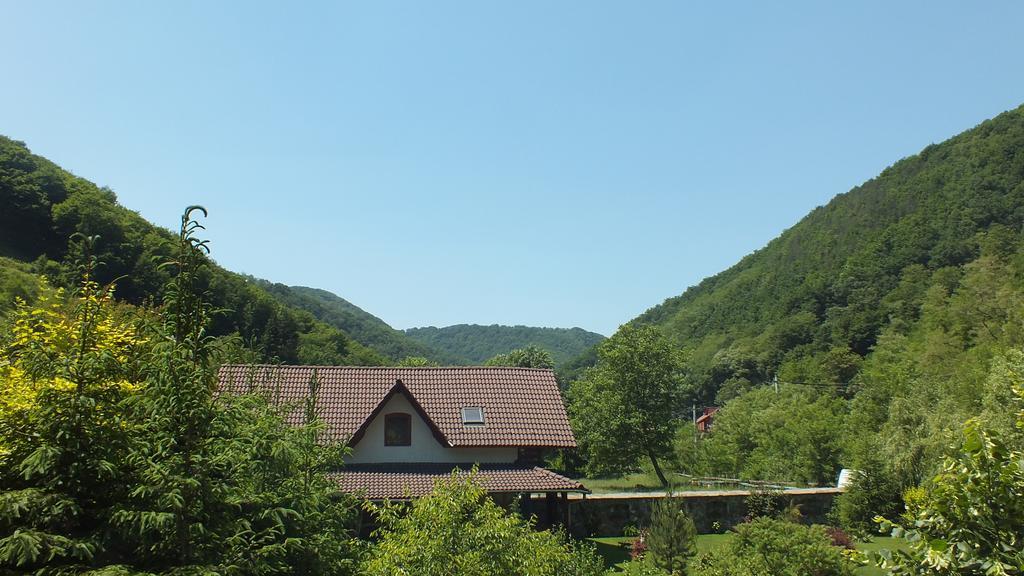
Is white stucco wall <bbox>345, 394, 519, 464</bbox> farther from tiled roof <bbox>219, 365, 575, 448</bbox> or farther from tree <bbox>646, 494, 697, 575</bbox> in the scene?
tree <bbox>646, 494, 697, 575</bbox>

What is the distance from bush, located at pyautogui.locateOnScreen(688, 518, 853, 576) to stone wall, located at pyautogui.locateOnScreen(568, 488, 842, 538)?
9.48 metres

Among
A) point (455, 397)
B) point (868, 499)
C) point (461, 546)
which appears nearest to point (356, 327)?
point (455, 397)

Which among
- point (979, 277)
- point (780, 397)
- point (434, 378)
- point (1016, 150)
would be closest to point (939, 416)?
point (434, 378)

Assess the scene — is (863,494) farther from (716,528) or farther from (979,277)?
(979,277)

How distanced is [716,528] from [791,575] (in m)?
11.9

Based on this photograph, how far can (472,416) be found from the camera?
1030 inches

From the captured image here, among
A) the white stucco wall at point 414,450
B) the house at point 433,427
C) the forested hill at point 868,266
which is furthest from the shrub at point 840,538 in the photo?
the forested hill at point 868,266

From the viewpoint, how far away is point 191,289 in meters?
7.08

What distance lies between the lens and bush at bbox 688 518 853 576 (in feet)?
53.1

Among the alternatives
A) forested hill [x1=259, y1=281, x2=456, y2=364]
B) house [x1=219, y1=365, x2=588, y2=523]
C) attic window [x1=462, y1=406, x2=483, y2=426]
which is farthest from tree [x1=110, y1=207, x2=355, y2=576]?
forested hill [x1=259, y1=281, x2=456, y2=364]

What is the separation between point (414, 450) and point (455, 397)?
9.92 feet

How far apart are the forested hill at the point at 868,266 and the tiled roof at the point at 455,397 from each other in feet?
136

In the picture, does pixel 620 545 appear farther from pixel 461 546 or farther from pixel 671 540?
pixel 461 546

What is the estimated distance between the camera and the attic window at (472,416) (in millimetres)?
25719
